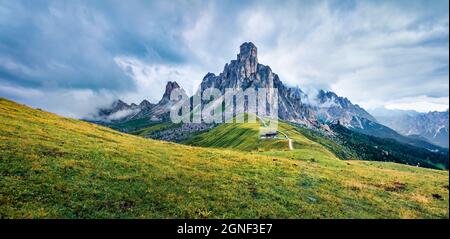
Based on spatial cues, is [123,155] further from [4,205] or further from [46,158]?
[4,205]

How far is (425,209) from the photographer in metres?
25.3

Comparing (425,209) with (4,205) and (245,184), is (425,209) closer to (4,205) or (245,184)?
(245,184)

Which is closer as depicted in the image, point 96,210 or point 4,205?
point 4,205

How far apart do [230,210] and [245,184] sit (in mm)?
6774

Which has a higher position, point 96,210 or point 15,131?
point 15,131

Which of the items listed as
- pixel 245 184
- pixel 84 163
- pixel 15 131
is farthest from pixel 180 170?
pixel 15 131

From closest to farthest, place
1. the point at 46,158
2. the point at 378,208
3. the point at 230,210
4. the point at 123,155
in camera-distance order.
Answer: the point at 230,210
the point at 378,208
the point at 46,158
the point at 123,155

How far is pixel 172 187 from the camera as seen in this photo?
24234 millimetres

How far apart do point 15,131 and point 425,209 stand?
46.0 m

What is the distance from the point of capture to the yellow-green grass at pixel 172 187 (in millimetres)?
19172

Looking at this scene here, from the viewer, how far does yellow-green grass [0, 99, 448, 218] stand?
1917 cm

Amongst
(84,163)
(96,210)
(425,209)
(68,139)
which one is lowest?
(425,209)
